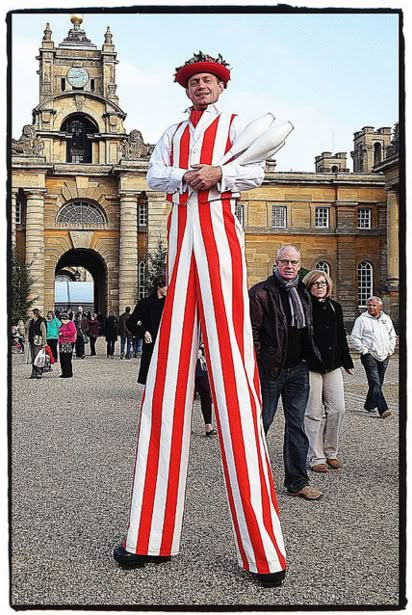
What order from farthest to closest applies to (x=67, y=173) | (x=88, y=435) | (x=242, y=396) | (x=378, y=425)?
(x=67, y=173)
(x=378, y=425)
(x=88, y=435)
(x=242, y=396)

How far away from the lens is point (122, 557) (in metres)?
4.19

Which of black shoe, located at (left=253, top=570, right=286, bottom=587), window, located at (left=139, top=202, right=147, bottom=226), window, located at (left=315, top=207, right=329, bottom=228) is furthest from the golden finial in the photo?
window, located at (left=139, top=202, right=147, bottom=226)

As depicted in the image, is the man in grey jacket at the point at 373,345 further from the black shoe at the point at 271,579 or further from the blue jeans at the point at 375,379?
the black shoe at the point at 271,579

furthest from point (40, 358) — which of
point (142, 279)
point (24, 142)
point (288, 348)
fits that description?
point (142, 279)

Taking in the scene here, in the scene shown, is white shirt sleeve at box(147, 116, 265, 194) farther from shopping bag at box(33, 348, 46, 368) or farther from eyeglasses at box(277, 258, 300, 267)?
shopping bag at box(33, 348, 46, 368)

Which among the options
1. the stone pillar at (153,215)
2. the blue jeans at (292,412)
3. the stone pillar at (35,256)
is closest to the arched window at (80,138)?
the stone pillar at (153,215)

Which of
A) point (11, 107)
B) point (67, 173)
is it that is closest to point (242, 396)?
point (11, 107)

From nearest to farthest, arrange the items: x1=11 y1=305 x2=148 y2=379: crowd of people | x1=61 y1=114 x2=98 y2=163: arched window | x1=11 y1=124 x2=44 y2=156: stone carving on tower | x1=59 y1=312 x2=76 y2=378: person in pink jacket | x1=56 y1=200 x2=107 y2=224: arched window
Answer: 1. x1=11 y1=124 x2=44 y2=156: stone carving on tower
2. x1=11 y1=305 x2=148 y2=379: crowd of people
3. x1=59 y1=312 x2=76 y2=378: person in pink jacket
4. x1=56 y1=200 x2=107 y2=224: arched window
5. x1=61 y1=114 x2=98 y2=163: arched window

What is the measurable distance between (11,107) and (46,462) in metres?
4.15

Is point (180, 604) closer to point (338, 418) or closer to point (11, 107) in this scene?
point (11, 107)

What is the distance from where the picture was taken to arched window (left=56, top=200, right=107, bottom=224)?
3847 centimetres

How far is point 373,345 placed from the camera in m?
9.52

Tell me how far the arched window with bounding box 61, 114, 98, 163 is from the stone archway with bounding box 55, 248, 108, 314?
167 inches

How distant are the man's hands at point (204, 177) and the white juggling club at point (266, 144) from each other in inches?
5.0
